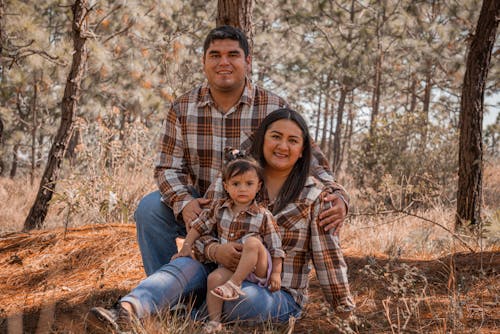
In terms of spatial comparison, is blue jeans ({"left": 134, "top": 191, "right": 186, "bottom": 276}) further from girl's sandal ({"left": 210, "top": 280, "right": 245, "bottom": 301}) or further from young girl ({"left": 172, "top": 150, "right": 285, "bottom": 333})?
girl's sandal ({"left": 210, "top": 280, "right": 245, "bottom": 301})

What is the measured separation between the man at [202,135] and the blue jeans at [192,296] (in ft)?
1.31

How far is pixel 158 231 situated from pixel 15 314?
857 mm

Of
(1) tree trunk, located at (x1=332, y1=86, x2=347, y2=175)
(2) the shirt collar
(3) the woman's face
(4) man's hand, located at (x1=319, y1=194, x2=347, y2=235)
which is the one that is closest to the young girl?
(3) the woman's face

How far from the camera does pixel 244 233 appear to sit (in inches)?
100.0

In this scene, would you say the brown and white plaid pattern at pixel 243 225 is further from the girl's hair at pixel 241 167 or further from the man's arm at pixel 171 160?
the man's arm at pixel 171 160

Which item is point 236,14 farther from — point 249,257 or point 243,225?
point 249,257

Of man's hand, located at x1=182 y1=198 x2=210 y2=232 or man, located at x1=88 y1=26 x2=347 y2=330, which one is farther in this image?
man, located at x1=88 y1=26 x2=347 y2=330

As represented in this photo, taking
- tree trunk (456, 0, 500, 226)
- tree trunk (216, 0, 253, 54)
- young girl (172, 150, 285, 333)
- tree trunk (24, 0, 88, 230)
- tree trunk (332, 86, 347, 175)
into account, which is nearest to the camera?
young girl (172, 150, 285, 333)

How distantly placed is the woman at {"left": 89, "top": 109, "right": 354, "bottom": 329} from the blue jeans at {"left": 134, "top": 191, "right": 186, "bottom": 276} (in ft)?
1.37

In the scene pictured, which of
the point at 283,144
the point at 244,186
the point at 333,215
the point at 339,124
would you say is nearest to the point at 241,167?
the point at 244,186

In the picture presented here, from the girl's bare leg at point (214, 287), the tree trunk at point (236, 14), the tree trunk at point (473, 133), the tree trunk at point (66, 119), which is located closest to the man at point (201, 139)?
the girl's bare leg at point (214, 287)

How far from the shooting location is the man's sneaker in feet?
7.09

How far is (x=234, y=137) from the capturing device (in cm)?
307

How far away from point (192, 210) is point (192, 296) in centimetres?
43
